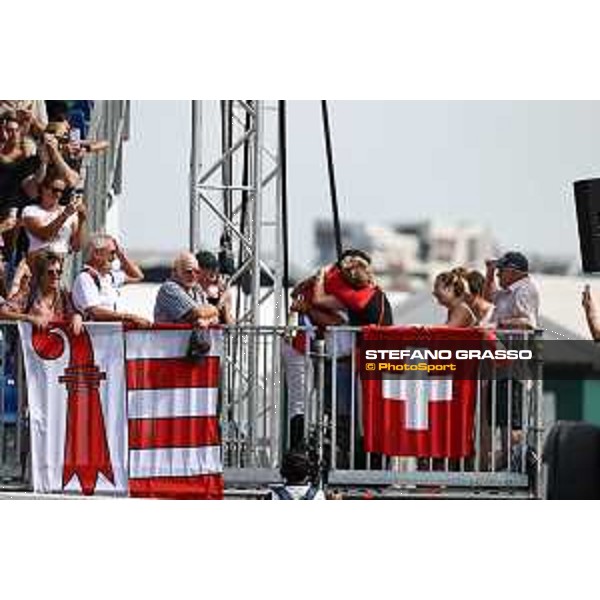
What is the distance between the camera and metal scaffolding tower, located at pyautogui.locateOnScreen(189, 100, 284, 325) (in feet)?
27.0

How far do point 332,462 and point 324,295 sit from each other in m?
0.77

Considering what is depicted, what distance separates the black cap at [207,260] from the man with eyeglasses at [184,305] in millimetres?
38

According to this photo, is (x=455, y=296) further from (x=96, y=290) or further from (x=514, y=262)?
(x=96, y=290)

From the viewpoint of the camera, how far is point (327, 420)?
8352 mm

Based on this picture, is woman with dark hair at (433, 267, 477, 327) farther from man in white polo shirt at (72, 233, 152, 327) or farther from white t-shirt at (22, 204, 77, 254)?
white t-shirt at (22, 204, 77, 254)

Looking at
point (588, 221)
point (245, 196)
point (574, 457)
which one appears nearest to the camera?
point (574, 457)

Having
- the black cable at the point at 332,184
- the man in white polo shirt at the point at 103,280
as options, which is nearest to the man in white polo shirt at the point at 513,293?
the black cable at the point at 332,184

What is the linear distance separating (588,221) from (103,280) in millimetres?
2188

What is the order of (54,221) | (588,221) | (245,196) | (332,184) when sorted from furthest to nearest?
1. (245,196)
2. (54,221)
3. (332,184)
4. (588,221)

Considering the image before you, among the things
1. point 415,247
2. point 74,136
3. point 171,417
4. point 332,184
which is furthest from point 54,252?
point 415,247

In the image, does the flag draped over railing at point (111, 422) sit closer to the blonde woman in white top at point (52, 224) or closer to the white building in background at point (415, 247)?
the blonde woman in white top at point (52, 224)
